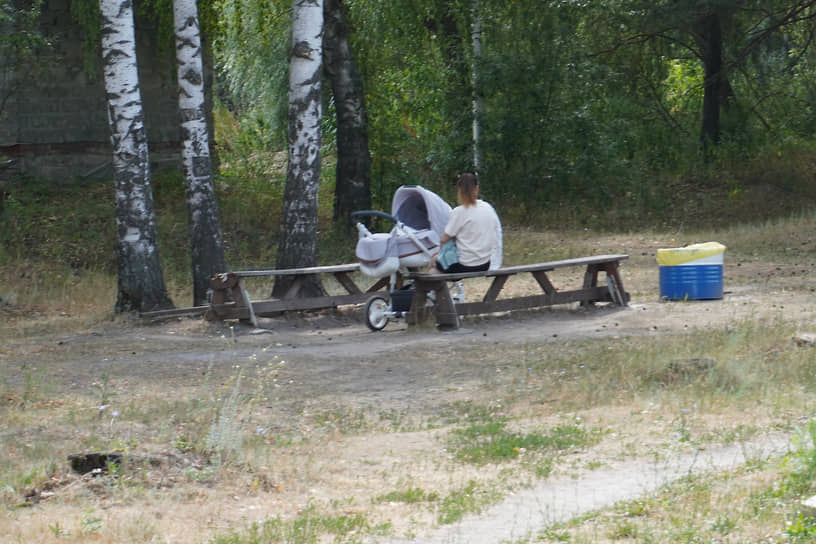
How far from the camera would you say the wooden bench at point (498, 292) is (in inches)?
462

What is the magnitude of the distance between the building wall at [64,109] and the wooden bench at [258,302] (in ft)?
29.2

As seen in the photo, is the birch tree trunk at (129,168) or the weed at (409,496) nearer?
the weed at (409,496)

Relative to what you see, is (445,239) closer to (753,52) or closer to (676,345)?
(676,345)

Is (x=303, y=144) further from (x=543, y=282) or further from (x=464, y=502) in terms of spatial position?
(x=464, y=502)

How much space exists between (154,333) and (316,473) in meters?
6.30

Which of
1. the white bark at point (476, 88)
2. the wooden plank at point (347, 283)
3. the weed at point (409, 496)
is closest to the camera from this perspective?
the weed at point (409, 496)

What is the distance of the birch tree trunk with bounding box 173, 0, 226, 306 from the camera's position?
1341 centimetres

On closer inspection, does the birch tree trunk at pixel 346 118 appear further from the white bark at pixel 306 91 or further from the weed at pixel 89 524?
the weed at pixel 89 524

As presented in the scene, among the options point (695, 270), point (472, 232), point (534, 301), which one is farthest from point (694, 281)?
point (472, 232)

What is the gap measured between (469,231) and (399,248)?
0.86 metres

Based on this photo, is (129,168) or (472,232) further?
(129,168)

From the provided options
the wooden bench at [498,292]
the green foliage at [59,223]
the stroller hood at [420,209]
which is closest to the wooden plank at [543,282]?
the wooden bench at [498,292]

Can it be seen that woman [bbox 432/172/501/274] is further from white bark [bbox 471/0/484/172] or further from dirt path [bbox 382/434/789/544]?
white bark [bbox 471/0/484/172]

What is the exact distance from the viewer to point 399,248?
12367 mm
